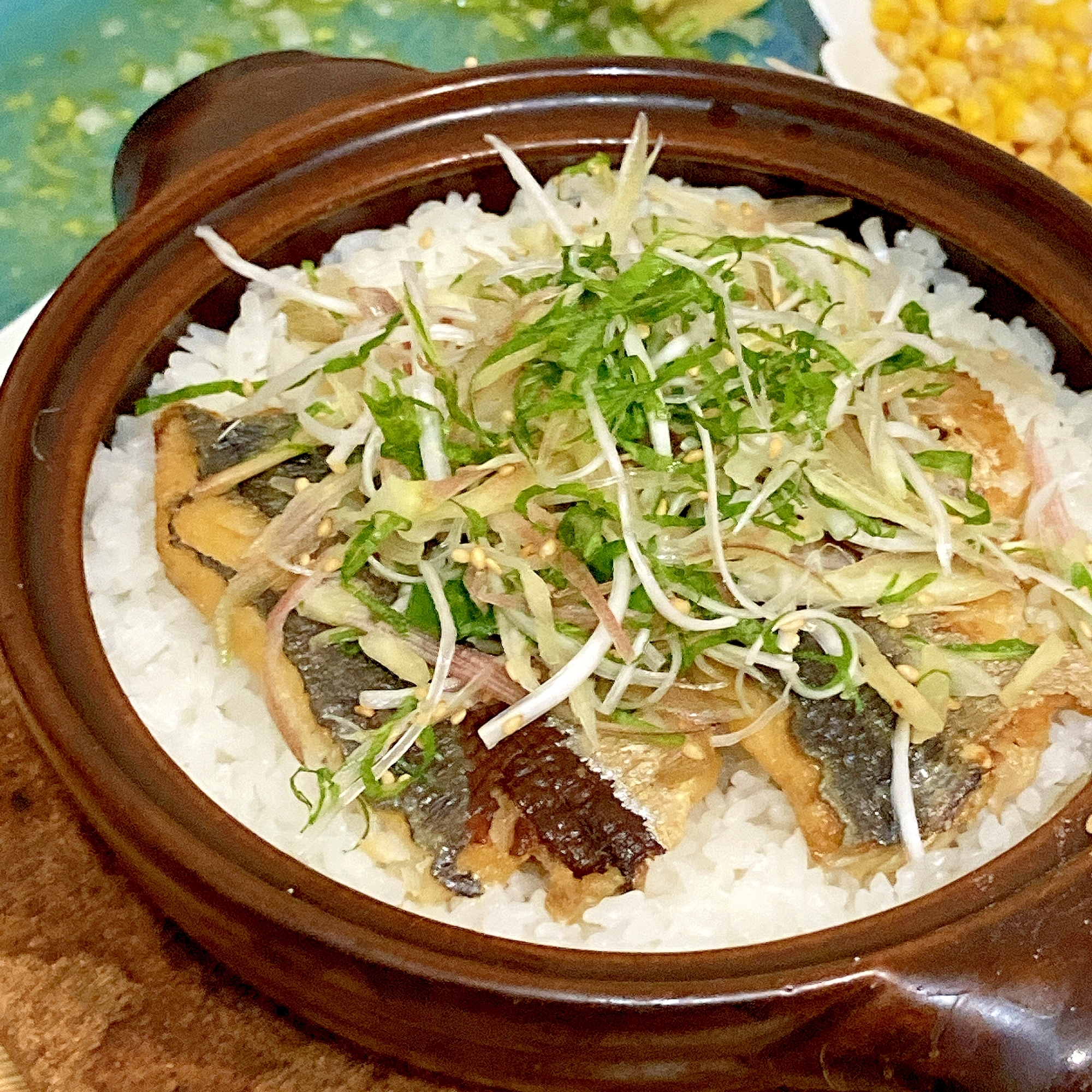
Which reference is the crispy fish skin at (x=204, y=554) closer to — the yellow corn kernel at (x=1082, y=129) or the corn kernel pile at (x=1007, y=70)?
the corn kernel pile at (x=1007, y=70)

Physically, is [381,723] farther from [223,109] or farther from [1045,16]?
[1045,16]

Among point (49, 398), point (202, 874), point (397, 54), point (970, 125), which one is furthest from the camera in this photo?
point (397, 54)

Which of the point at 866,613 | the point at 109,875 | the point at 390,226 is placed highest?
the point at 390,226

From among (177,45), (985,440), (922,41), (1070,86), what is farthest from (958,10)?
(177,45)

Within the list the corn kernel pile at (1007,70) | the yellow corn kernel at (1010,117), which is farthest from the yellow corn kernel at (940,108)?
the yellow corn kernel at (1010,117)

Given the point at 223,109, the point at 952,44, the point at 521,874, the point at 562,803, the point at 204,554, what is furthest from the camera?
the point at 952,44

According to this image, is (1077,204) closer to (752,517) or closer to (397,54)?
(752,517)

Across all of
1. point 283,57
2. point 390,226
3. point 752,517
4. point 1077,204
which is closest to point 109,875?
point 752,517
